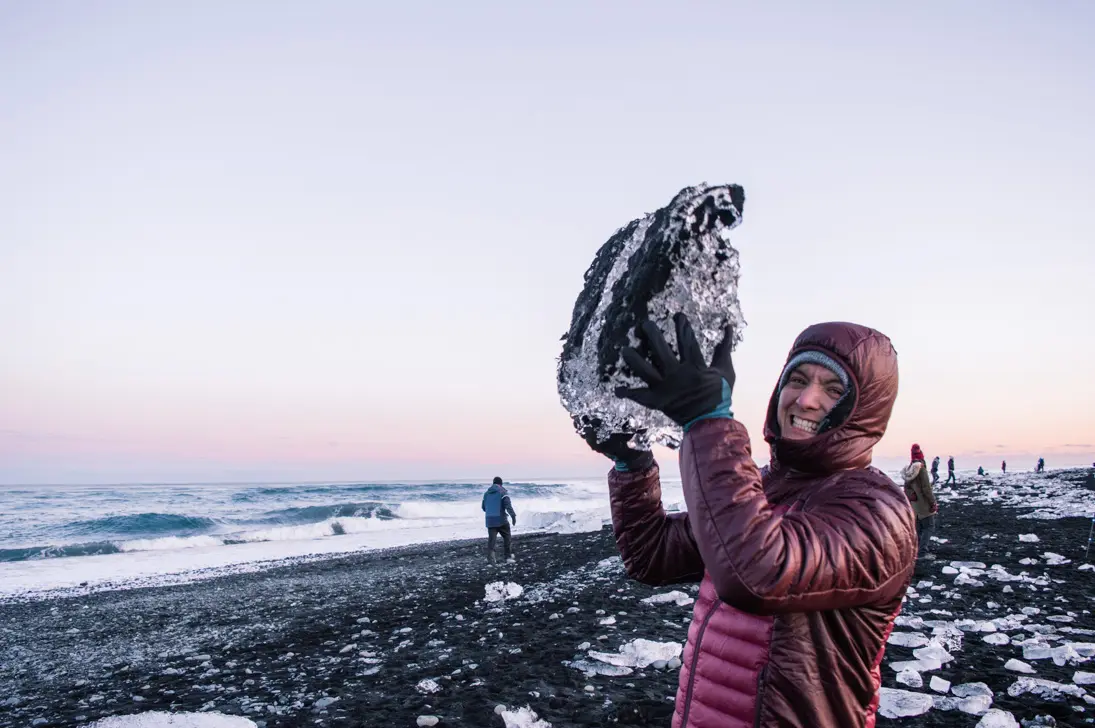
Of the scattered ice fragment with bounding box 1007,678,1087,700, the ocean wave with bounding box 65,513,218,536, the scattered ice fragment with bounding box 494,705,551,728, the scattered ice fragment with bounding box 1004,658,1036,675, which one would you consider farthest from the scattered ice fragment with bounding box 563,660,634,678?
the ocean wave with bounding box 65,513,218,536

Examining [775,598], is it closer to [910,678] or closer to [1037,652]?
[910,678]

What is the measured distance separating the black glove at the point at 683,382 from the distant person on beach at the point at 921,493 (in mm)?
12718

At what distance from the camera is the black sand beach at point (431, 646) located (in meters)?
5.51

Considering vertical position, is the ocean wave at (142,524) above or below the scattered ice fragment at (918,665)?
below

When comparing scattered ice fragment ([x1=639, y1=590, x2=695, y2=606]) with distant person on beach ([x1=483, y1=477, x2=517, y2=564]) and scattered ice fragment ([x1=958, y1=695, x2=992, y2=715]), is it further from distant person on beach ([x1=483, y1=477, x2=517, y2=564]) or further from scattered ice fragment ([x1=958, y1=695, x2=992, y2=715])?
distant person on beach ([x1=483, y1=477, x2=517, y2=564])

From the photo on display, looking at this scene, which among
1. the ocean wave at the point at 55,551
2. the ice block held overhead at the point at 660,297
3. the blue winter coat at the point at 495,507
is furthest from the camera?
the ocean wave at the point at 55,551

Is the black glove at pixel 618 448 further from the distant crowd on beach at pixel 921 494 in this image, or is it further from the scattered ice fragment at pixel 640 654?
the distant crowd on beach at pixel 921 494

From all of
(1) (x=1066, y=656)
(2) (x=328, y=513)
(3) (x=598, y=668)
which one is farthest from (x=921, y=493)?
(2) (x=328, y=513)

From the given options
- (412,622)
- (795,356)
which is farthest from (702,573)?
(412,622)

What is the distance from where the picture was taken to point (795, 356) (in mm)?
2285

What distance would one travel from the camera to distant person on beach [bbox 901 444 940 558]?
12.5 m

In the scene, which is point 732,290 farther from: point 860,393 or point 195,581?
point 195,581

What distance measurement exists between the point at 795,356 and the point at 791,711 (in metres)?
1.16

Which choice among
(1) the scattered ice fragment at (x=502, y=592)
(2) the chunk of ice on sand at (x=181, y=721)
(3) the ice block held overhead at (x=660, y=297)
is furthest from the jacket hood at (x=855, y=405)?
(1) the scattered ice fragment at (x=502, y=592)
